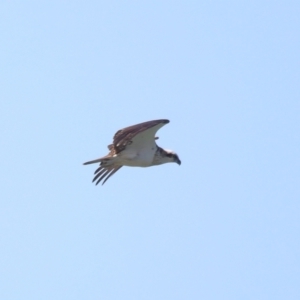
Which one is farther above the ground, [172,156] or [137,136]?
[172,156]

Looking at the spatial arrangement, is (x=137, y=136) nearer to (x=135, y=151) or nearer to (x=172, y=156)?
(x=135, y=151)

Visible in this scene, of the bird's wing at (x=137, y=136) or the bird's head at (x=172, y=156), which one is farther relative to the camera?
the bird's head at (x=172, y=156)

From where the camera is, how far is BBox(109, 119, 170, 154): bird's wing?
38125 mm

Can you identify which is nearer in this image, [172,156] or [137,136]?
[137,136]

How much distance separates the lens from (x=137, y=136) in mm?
38969

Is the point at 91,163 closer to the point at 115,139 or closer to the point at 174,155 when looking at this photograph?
the point at 115,139

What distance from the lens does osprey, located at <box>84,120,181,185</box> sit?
38250mm

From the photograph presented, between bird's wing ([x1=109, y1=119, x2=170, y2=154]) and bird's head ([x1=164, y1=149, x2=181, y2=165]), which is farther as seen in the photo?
bird's head ([x1=164, y1=149, x2=181, y2=165])

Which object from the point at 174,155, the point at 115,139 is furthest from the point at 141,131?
the point at 174,155

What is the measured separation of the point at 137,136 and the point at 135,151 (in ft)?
3.24

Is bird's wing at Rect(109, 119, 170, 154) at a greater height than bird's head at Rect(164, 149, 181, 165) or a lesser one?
lesser

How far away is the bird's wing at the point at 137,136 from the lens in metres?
38.1

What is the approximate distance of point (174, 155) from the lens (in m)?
42.1

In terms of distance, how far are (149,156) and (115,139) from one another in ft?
7.36
